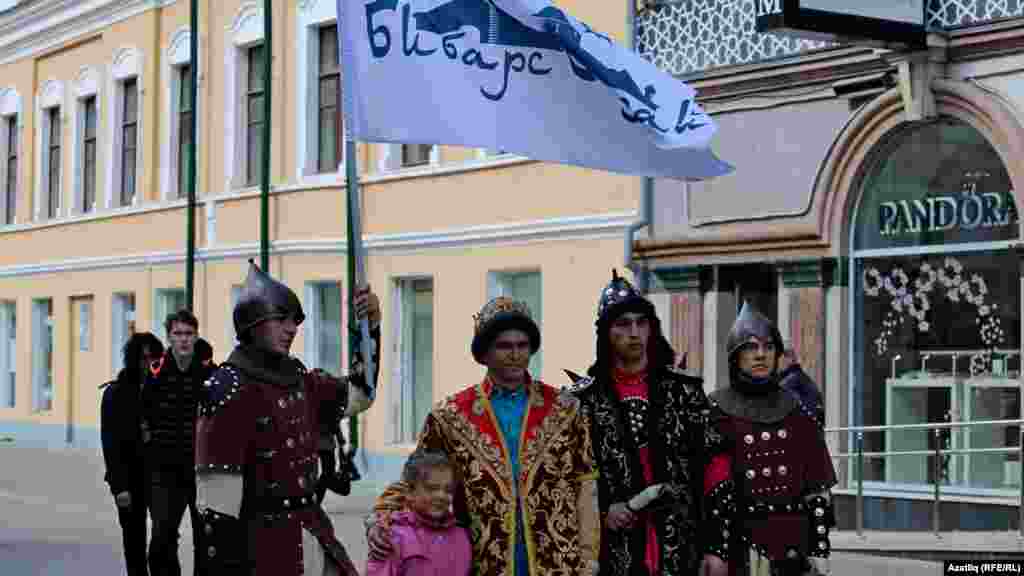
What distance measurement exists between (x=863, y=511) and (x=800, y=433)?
9129 millimetres

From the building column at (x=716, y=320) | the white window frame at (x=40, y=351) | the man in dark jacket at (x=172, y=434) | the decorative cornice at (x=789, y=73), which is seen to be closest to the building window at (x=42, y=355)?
the white window frame at (x=40, y=351)

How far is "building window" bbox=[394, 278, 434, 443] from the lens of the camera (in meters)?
24.1

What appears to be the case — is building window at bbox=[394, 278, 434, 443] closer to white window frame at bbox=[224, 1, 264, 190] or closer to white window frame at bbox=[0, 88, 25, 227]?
white window frame at bbox=[224, 1, 264, 190]

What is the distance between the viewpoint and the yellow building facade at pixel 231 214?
2175 centimetres

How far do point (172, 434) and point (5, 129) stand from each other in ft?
88.8

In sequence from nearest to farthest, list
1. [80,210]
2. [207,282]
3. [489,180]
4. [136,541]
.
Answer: [136,541] < [489,180] < [207,282] < [80,210]

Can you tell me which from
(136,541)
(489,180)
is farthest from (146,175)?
(136,541)

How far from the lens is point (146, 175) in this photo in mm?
30812

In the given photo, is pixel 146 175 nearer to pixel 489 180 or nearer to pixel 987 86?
pixel 489 180

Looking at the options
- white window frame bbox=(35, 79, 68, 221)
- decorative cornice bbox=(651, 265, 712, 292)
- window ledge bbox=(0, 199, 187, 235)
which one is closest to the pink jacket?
decorative cornice bbox=(651, 265, 712, 292)

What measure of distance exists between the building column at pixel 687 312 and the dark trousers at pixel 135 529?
803cm

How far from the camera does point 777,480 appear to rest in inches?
306

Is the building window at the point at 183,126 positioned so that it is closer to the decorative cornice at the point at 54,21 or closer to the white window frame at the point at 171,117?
the white window frame at the point at 171,117

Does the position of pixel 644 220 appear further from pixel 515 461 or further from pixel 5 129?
pixel 5 129
